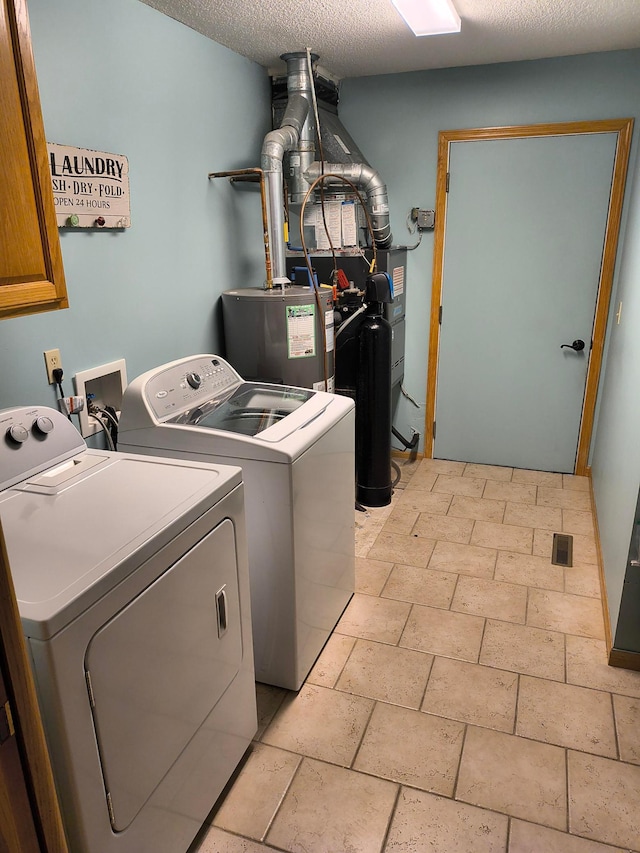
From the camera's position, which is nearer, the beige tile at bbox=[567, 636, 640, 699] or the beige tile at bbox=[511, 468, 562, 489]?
the beige tile at bbox=[567, 636, 640, 699]

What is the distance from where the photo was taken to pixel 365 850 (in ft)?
5.39

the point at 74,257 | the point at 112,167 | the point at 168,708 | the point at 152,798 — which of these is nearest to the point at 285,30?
the point at 112,167

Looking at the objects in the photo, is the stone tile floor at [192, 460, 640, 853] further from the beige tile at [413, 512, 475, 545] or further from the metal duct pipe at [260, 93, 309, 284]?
the metal duct pipe at [260, 93, 309, 284]

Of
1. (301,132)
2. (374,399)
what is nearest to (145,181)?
(301,132)

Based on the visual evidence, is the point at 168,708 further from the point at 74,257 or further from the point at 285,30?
the point at 285,30

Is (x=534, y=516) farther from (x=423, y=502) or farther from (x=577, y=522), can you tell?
(x=423, y=502)

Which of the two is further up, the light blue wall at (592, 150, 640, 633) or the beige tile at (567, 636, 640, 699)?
the light blue wall at (592, 150, 640, 633)

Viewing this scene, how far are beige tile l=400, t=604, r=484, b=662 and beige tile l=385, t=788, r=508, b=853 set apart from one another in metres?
0.67

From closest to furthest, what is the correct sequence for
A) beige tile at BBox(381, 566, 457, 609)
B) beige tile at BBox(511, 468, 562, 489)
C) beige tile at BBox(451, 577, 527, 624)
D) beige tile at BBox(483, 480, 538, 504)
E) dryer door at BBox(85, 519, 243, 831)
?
dryer door at BBox(85, 519, 243, 831)
beige tile at BBox(451, 577, 527, 624)
beige tile at BBox(381, 566, 457, 609)
beige tile at BBox(483, 480, 538, 504)
beige tile at BBox(511, 468, 562, 489)

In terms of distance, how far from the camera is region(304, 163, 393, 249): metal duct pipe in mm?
3482

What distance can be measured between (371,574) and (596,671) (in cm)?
106

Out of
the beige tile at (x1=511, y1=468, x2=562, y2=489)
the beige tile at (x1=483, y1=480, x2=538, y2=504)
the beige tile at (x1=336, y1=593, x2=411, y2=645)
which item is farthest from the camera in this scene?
the beige tile at (x1=511, y1=468, x2=562, y2=489)

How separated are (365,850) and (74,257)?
81.2 inches

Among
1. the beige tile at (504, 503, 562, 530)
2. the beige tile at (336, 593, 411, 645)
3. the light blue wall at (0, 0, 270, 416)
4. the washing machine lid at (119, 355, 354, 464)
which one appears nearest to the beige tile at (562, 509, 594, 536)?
the beige tile at (504, 503, 562, 530)
